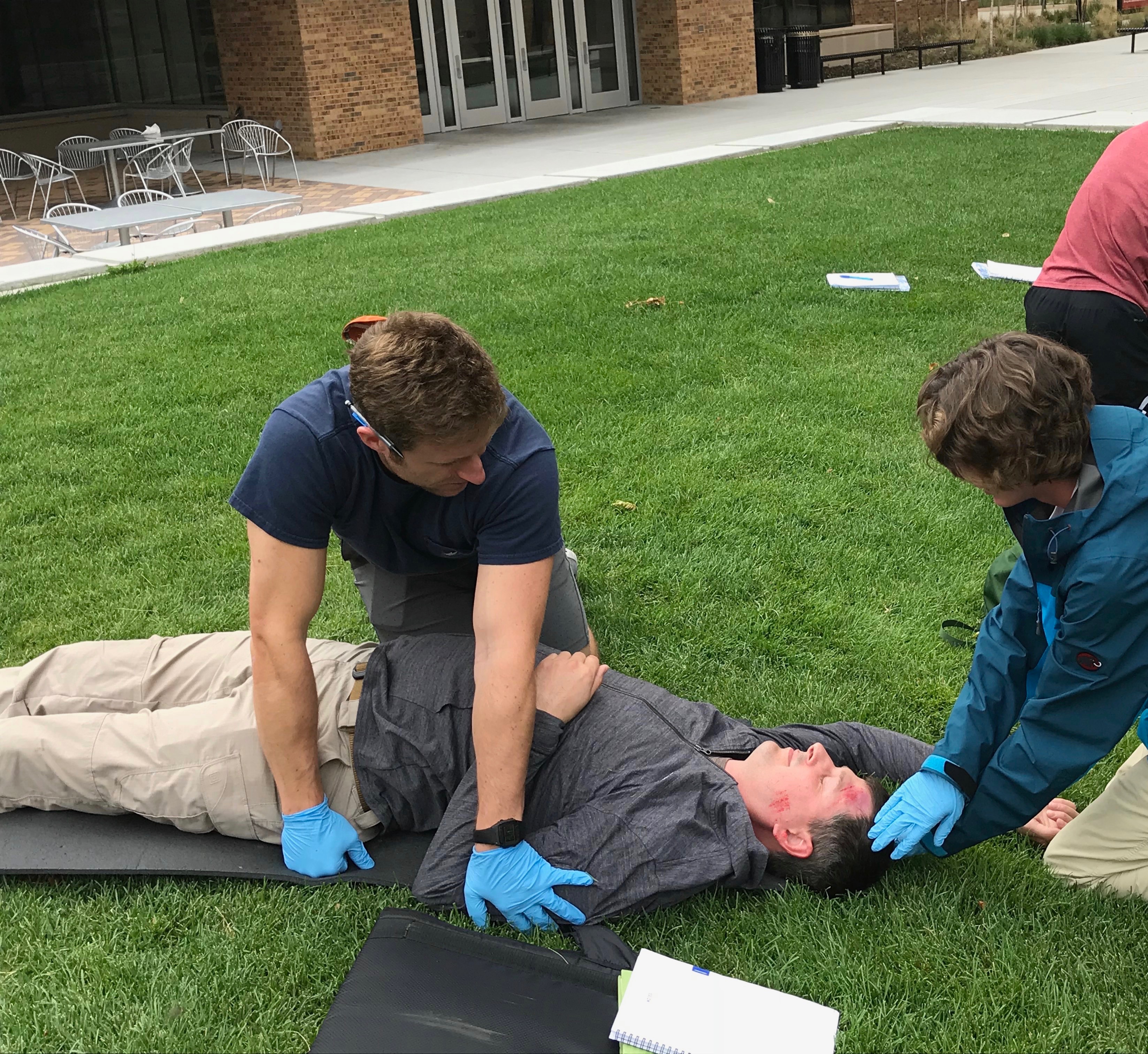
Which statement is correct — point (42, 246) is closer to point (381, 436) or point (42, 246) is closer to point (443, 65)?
point (443, 65)

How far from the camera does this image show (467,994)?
2.36m

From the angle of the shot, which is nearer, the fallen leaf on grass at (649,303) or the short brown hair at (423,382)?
the short brown hair at (423,382)

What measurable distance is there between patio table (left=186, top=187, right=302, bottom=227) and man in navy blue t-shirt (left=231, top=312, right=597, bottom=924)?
876 cm

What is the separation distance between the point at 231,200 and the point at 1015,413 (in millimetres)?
10179

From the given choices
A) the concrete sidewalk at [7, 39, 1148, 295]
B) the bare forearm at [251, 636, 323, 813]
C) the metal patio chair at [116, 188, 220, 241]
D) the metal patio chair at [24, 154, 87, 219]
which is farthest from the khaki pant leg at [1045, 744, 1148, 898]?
the metal patio chair at [24, 154, 87, 219]

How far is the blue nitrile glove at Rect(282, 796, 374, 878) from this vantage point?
2.69 meters

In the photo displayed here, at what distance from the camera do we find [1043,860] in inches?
108

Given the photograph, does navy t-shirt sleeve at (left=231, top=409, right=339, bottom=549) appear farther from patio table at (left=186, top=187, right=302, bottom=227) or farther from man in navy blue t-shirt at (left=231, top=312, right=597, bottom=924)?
patio table at (left=186, top=187, right=302, bottom=227)

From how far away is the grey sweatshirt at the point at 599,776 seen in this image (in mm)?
2568

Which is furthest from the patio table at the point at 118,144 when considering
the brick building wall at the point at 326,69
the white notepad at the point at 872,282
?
the white notepad at the point at 872,282

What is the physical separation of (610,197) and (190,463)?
22.1ft

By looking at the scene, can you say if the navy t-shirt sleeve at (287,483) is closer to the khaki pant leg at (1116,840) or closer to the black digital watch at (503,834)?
the black digital watch at (503,834)

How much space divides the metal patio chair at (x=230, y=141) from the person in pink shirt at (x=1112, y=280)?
500 inches

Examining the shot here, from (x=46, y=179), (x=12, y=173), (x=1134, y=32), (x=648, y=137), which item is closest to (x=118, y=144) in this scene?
(x=12, y=173)
